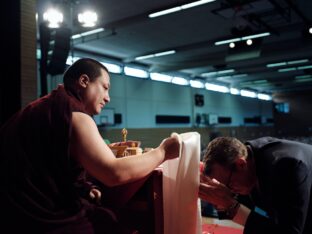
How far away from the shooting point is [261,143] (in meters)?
1.40

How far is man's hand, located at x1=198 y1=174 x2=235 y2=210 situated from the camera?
1.34 meters

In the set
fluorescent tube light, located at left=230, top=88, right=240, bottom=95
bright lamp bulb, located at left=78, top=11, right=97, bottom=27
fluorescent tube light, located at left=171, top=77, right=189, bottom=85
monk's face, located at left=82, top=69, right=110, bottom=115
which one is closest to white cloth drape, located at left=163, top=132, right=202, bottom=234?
monk's face, located at left=82, top=69, right=110, bottom=115

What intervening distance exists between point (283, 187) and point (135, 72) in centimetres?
1034

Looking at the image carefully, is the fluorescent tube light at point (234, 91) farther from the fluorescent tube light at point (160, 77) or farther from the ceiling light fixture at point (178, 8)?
the ceiling light fixture at point (178, 8)

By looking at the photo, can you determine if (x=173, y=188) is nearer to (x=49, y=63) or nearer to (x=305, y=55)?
(x=49, y=63)

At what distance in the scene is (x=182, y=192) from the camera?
122 centimetres

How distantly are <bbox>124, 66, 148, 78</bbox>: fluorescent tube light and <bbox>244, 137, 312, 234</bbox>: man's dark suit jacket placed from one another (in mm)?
9711

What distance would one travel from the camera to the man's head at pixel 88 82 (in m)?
1.09

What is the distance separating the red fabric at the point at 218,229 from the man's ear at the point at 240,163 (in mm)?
570

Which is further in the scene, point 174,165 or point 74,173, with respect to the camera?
point 174,165

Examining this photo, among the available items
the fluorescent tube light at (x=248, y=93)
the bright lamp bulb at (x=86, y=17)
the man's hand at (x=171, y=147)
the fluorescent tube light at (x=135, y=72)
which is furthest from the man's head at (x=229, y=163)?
the fluorescent tube light at (x=248, y=93)

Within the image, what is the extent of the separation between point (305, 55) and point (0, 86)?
10.5m

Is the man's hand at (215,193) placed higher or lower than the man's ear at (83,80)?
lower

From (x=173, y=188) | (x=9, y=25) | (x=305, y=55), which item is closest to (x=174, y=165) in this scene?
(x=173, y=188)
